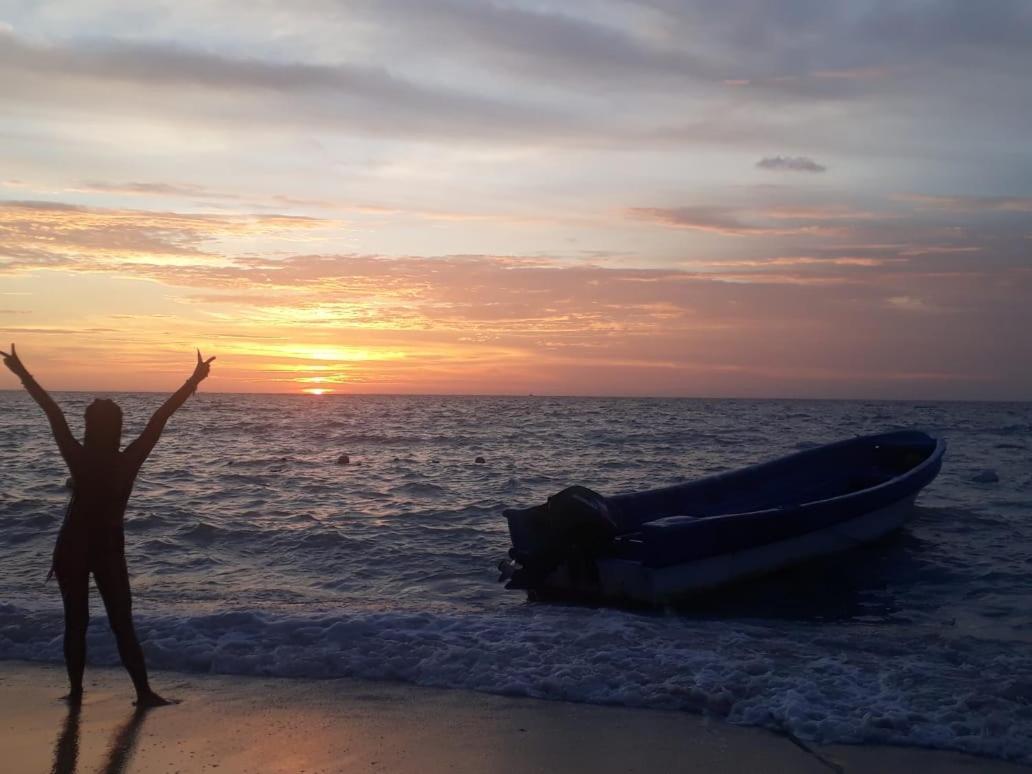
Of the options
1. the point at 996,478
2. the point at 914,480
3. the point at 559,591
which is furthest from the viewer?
the point at 996,478

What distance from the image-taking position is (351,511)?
15.9 meters

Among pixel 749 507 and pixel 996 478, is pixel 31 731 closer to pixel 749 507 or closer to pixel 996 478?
pixel 749 507

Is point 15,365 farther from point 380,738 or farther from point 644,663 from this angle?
point 644,663

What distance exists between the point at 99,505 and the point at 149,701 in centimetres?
135

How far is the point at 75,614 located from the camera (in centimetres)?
541

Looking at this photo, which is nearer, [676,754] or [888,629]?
[676,754]

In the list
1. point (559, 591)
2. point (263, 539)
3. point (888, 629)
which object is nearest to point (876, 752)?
point (888, 629)

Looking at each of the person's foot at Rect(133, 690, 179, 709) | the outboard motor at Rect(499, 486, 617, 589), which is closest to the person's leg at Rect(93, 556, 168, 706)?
the person's foot at Rect(133, 690, 179, 709)

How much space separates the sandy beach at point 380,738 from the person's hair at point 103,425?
1.67 meters

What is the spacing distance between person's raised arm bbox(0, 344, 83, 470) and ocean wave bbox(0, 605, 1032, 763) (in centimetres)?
229

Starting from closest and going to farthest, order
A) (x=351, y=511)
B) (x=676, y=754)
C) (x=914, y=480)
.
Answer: (x=676, y=754) < (x=914, y=480) < (x=351, y=511)

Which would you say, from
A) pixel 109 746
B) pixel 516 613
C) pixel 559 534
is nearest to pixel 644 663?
pixel 516 613

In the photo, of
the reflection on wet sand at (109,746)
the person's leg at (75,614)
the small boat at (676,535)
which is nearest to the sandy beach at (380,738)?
the reflection on wet sand at (109,746)

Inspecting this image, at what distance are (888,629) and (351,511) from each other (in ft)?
32.1
